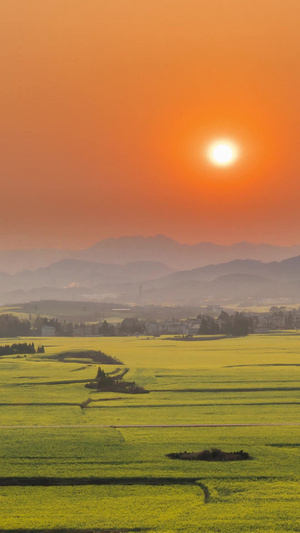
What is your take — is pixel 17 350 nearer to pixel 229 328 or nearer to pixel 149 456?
pixel 229 328

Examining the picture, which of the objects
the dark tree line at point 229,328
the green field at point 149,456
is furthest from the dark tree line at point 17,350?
the dark tree line at point 229,328

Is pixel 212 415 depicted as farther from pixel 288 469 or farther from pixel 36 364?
pixel 36 364

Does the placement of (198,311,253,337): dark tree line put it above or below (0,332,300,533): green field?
above

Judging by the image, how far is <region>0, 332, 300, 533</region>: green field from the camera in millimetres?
32844

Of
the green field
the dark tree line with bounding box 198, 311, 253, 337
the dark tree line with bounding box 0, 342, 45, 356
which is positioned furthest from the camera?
the dark tree line with bounding box 198, 311, 253, 337

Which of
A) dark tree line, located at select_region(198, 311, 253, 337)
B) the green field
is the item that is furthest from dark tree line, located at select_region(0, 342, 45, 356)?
dark tree line, located at select_region(198, 311, 253, 337)

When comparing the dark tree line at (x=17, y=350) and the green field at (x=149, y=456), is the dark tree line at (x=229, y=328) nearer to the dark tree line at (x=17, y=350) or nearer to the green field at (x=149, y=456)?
the dark tree line at (x=17, y=350)

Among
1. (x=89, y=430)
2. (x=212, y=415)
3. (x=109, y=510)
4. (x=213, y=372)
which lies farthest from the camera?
(x=213, y=372)

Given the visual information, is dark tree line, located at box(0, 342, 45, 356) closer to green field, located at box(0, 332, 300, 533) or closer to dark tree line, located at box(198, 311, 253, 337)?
green field, located at box(0, 332, 300, 533)

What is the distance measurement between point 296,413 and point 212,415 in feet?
27.2

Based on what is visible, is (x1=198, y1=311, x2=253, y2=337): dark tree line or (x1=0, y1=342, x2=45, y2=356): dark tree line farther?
(x1=198, y1=311, x2=253, y2=337): dark tree line

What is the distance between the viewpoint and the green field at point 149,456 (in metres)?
32.8

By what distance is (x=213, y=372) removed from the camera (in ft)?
309

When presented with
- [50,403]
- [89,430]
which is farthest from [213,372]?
[89,430]
